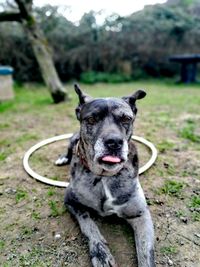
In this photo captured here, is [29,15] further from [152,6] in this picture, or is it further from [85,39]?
[152,6]

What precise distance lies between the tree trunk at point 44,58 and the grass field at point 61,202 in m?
1.60

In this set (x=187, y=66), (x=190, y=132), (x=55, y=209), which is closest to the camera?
(x=55, y=209)

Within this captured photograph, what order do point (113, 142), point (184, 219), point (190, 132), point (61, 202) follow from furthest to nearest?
point (190, 132), point (61, 202), point (184, 219), point (113, 142)

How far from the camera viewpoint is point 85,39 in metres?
12.6

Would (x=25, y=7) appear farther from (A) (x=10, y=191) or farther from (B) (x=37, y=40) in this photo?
(A) (x=10, y=191)

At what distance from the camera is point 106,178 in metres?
2.79

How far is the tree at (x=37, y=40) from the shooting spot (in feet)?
24.1

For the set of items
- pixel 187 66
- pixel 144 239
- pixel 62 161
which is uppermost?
pixel 144 239

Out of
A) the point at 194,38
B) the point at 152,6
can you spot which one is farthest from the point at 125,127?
the point at 152,6

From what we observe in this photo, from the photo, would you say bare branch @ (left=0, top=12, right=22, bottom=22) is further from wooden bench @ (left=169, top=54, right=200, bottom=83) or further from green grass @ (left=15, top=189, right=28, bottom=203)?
wooden bench @ (left=169, top=54, right=200, bottom=83)

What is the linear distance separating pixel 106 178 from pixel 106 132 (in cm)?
53

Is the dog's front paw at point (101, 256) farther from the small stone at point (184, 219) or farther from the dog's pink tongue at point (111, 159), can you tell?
the small stone at point (184, 219)

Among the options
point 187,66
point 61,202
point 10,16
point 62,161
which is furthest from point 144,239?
point 187,66

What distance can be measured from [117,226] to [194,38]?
1259 cm
